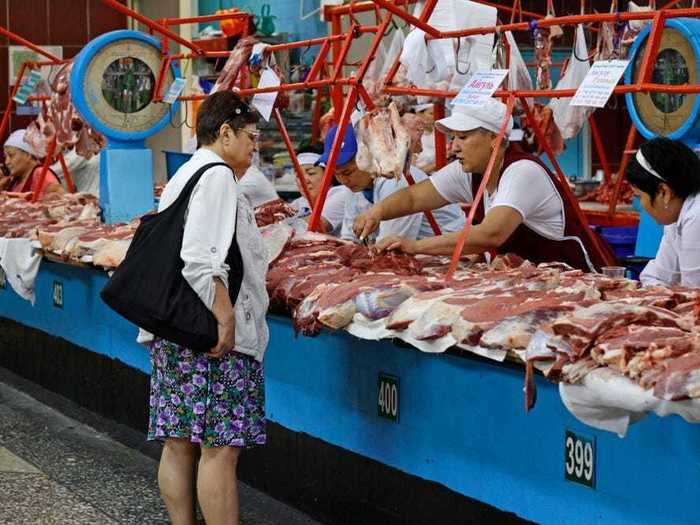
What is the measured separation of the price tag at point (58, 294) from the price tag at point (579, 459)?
16.2 ft

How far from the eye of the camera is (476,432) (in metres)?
4.83

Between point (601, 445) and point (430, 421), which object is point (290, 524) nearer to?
point (430, 421)

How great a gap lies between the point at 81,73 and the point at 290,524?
3814mm

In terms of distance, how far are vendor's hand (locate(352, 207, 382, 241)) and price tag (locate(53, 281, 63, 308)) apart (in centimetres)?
301

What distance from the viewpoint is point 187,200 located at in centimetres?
486

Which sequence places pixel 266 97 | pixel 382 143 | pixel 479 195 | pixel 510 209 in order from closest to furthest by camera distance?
pixel 479 195
pixel 510 209
pixel 382 143
pixel 266 97

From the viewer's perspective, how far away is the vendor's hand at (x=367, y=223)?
6.20 meters

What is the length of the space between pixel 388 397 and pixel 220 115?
1222 millimetres

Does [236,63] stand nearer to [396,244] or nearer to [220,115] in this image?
[396,244]

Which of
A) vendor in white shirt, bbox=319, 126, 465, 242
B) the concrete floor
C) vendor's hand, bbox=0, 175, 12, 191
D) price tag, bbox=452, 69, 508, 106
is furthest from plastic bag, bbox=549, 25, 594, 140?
vendor's hand, bbox=0, 175, 12, 191

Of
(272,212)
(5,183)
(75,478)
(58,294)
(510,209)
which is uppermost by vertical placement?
(510,209)

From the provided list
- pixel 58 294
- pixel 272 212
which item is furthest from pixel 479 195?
pixel 58 294

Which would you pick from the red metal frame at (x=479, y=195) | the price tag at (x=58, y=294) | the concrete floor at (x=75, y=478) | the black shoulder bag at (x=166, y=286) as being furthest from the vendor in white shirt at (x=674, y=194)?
the price tag at (x=58, y=294)

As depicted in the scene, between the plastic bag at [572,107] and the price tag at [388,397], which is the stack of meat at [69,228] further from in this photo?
the plastic bag at [572,107]
